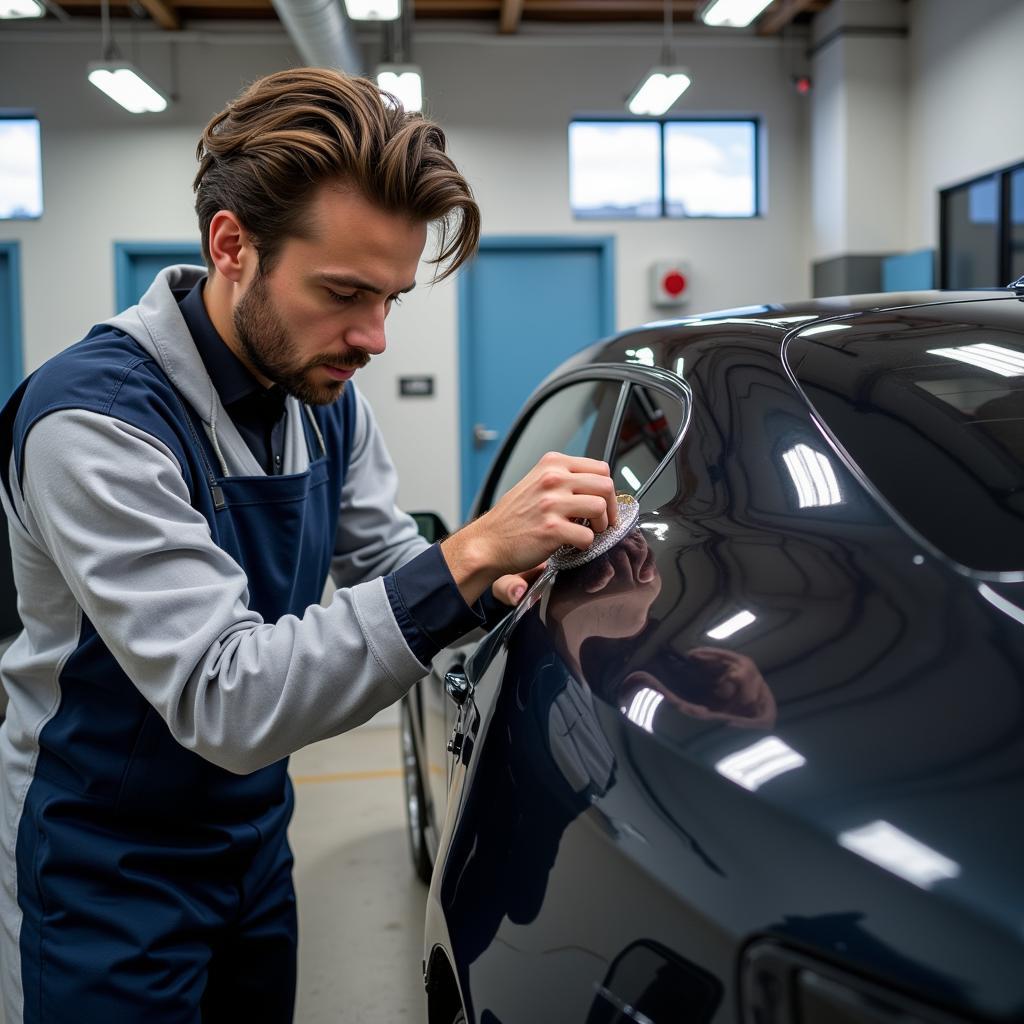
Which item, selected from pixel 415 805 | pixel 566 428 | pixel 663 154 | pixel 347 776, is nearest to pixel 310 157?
pixel 566 428

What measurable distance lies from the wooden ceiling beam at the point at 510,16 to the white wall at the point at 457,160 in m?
0.08

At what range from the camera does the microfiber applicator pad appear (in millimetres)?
1068

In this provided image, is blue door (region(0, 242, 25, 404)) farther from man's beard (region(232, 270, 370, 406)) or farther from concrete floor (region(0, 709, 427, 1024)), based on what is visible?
man's beard (region(232, 270, 370, 406))

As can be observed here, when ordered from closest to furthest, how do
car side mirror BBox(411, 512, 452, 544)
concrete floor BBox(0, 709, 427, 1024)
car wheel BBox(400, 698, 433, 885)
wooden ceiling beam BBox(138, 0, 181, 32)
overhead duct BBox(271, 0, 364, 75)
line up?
car side mirror BBox(411, 512, 452, 544)
concrete floor BBox(0, 709, 427, 1024)
car wheel BBox(400, 698, 433, 885)
overhead duct BBox(271, 0, 364, 75)
wooden ceiling beam BBox(138, 0, 181, 32)

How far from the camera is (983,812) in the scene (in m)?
0.58

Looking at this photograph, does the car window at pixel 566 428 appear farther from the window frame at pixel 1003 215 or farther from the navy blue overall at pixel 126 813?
the window frame at pixel 1003 215

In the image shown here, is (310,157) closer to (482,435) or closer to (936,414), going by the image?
(936,414)

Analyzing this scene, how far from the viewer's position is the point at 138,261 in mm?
6812

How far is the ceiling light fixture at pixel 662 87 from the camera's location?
545cm

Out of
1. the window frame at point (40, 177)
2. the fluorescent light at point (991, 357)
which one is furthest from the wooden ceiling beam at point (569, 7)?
the fluorescent light at point (991, 357)

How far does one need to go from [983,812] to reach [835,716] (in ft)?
0.38

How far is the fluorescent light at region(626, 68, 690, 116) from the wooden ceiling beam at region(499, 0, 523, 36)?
41.6 inches

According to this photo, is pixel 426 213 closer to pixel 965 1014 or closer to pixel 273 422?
pixel 273 422

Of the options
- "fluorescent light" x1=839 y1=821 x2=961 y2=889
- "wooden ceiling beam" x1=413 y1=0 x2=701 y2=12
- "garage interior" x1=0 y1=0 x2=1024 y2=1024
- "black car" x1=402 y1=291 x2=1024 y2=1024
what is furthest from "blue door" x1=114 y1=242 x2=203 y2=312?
"fluorescent light" x1=839 y1=821 x2=961 y2=889
